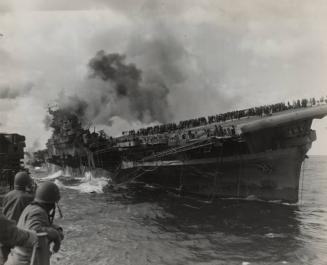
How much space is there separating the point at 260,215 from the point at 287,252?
5337mm

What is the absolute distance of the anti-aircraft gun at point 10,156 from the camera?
14.6 metres

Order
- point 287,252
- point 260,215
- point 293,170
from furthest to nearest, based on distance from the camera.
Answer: point 293,170, point 260,215, point 287,252

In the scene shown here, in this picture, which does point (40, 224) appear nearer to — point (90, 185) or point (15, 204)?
point (15, 204)

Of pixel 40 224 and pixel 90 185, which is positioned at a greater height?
pixel 40 224

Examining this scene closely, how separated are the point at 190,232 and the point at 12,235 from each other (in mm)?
12166

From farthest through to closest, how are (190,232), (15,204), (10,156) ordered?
1. (10,156)
2. (190,232)
3. (15,204)

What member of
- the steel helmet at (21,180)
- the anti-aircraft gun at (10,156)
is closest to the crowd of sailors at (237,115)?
the anti-aircraft gun at (10,156)

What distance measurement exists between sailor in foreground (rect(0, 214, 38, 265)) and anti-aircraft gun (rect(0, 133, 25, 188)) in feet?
38.6

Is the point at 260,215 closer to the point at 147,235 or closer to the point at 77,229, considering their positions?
the point at 147,235

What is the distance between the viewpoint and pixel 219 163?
848 inches

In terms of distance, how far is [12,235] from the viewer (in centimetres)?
306

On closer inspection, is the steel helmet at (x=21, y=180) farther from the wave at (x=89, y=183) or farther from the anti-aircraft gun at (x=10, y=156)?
the wave at (x=89, y=183)

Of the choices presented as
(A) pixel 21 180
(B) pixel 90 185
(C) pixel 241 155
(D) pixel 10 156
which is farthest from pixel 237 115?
(A) pixel 21 180

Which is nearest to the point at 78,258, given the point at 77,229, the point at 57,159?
the point at 77,229
